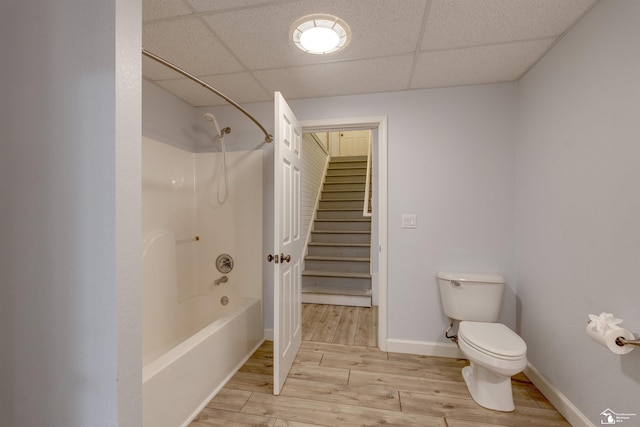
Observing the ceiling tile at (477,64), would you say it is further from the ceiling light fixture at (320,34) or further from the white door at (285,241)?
the white door at (285,241)

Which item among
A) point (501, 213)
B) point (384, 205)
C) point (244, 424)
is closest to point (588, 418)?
point (501, 213)

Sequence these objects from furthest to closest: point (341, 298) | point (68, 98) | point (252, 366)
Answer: point (341, 298)
point (252, 366)
point (68, 98)

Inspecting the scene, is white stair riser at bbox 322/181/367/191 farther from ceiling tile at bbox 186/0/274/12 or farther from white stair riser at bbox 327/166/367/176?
ceiling tile at bbox 186/0/274/12

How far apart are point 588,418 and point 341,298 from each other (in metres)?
2.27

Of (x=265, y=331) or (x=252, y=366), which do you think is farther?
(x=265, y=331)

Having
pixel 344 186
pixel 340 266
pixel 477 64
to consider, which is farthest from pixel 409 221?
pixel 344 186

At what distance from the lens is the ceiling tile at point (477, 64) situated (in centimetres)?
165

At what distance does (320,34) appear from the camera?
147 cm

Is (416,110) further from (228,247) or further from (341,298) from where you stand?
(341,298)

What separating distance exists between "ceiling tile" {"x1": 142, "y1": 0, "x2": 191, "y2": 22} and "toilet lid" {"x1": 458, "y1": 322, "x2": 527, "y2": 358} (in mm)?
2414

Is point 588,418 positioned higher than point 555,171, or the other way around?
point 555,171

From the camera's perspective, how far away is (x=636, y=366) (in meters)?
1.11

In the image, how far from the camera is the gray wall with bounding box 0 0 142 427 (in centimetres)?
81

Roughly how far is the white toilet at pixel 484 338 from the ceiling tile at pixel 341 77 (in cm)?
157
